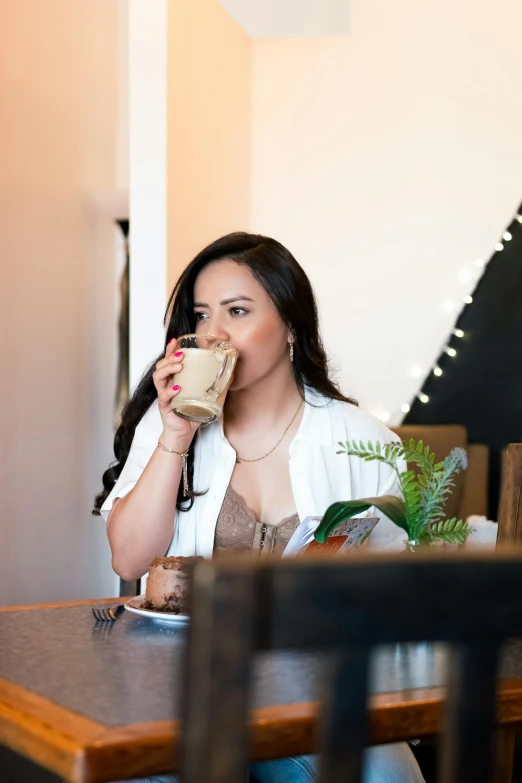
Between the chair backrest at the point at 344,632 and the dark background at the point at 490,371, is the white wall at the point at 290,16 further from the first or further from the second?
the chair backrest at the point at 344,632

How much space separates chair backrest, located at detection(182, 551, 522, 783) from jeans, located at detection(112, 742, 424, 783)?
2.76ft

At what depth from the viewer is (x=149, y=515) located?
1.79 metres

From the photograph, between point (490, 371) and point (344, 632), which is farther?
point (490, 371)

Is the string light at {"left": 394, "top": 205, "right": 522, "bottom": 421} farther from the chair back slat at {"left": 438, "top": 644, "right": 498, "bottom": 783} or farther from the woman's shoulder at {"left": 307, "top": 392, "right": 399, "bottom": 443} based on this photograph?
the chair back slat at {"left": 438, "top": 644, "right": 498, "bottom": 783}

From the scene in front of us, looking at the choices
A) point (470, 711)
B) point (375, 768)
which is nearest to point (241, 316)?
point (375, 768)

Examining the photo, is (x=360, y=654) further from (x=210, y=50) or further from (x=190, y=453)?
(x=210, y=50)

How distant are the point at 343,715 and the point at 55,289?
350cm

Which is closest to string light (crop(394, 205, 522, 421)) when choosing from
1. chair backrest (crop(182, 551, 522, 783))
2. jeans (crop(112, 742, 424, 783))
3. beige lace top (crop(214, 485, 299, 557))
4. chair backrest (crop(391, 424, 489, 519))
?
chair backrest (crop(391, 424, 489, 519))

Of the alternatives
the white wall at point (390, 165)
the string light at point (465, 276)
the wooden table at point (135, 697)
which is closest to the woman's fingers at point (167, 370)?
the wooden table at point (135, 697)

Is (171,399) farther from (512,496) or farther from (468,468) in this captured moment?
(468,468)

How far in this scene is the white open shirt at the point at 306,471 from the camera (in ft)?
6.15

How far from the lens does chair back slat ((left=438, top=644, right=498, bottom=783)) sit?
0.48 metres

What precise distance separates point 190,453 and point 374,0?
2830 mm

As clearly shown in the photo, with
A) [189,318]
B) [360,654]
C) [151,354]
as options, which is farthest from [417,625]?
[151,354]
